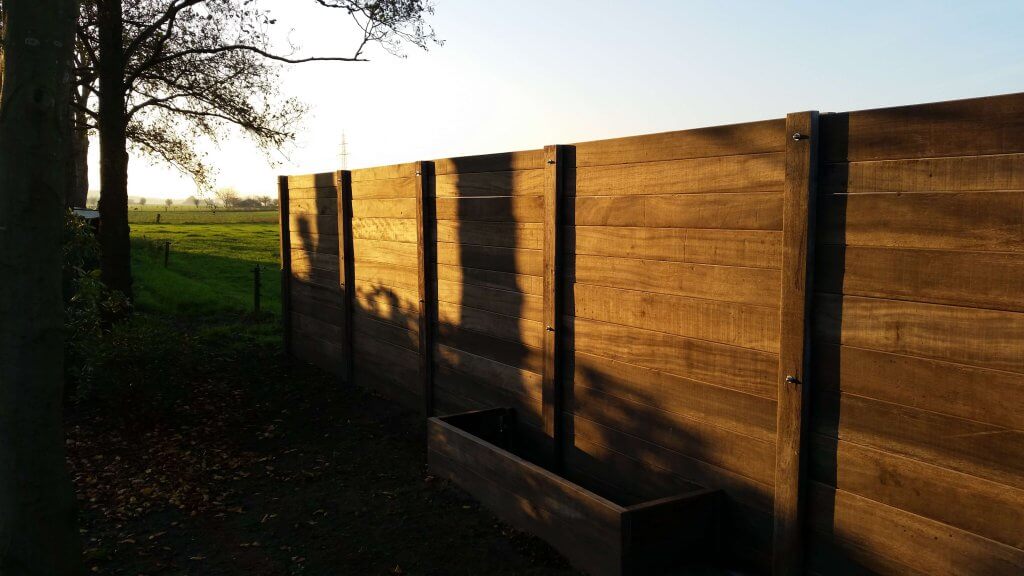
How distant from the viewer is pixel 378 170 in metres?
8.45

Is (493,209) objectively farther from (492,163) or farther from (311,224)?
(311,224)

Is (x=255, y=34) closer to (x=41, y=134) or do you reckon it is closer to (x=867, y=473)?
(x=41, y=134)

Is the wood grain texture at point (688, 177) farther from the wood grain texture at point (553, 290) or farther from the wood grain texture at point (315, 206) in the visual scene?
the wood grain texture at point (315, 206)

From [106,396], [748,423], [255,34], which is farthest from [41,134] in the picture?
[255,34]

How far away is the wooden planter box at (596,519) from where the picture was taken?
4074 mm

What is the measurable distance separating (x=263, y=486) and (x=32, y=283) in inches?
115

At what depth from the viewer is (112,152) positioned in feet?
37.3

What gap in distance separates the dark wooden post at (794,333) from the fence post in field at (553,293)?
1948 millimetres

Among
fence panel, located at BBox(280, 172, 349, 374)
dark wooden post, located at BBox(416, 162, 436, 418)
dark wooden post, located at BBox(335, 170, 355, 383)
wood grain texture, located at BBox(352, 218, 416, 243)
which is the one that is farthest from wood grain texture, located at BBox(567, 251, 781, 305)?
fence panel, located at BBox(280, 172, 349, 374)

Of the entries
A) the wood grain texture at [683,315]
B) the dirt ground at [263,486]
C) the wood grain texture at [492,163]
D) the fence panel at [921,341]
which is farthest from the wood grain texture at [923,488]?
→ the wood grain texture at [492,163]

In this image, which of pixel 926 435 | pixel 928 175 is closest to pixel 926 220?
pixel 928 175

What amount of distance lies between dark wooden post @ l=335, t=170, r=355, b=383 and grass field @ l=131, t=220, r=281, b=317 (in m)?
6.53

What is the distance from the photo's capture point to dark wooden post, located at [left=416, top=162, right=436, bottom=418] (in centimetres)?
746

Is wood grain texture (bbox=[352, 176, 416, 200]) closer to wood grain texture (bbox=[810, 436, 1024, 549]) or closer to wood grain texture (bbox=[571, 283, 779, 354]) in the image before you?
wood grain texture (bbox=[571, 283, 779, 354])
